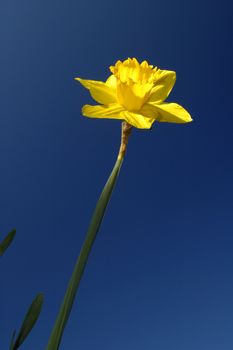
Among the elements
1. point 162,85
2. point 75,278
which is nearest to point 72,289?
point 75,278

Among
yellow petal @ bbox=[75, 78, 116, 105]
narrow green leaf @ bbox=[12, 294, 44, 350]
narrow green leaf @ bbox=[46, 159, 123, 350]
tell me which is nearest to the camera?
narrow green leaf @ bbox=[46, 159, 123, 350]

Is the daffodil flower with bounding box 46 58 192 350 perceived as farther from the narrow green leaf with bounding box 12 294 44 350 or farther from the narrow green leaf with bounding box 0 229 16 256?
the narrow green leaf with bounding box 0 229 16 256

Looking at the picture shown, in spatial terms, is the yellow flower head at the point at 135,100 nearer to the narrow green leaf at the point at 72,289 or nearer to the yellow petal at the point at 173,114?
the yellow petal at the point at 173,114

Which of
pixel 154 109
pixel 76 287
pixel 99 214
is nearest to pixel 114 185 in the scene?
pixel 99 214

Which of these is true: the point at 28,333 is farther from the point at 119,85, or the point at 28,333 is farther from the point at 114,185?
the point at 119,85

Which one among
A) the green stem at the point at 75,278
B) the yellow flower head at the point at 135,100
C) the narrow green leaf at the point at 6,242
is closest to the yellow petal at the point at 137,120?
the yellow flower head at the point at 135,100

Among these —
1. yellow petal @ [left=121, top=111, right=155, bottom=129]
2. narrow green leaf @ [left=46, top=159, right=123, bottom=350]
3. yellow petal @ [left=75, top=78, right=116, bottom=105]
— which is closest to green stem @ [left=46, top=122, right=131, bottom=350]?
narrow green leaf @ [left=46, top=159, right=123, bottom=350]

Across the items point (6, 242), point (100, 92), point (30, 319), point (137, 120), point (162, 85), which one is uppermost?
point (162, 85)

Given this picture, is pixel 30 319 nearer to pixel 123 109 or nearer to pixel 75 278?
pixel 75 278
